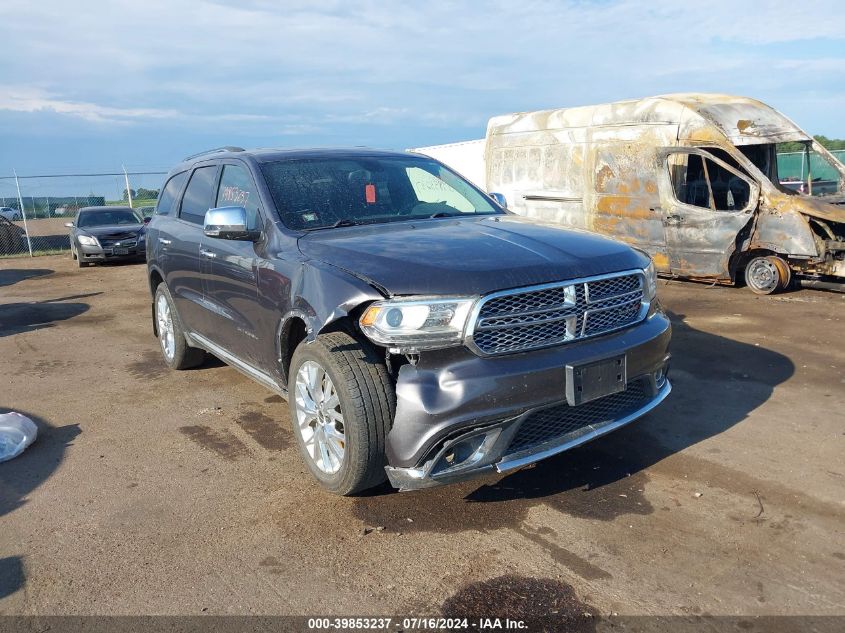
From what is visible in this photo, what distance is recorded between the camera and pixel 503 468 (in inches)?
126

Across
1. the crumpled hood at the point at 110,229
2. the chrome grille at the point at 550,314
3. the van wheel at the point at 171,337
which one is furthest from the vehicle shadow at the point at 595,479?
the crumpled hood at the point at 110,229

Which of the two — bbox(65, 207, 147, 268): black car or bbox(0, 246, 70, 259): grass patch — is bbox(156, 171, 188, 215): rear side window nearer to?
bbox(65, 207, 147, 268): black car

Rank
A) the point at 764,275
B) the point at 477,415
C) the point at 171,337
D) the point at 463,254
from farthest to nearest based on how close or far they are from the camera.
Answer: the point at 764,275, the point at 171,337, the point at 463,254, the point at 477,415

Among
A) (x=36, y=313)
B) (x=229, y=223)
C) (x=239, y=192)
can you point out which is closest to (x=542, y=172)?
(x=239, y=192)

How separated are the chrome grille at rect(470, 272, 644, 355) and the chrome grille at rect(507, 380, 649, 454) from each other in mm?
337

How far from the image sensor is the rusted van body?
29.1 feet

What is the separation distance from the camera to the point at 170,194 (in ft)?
20.3

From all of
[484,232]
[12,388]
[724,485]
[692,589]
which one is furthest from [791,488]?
[12,388]

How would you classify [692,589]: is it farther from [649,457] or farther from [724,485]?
[649,457]

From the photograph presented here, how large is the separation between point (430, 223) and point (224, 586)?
235cm

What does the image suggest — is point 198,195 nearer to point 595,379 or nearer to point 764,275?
point 595,379

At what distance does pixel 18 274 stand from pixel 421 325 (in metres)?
15.6

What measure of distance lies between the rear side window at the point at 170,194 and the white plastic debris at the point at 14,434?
6.94 feet

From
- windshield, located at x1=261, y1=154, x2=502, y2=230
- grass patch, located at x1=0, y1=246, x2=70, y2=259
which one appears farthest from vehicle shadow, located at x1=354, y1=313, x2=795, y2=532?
grass patch, located at x1=0, y1=246, x2=70, y2=259
